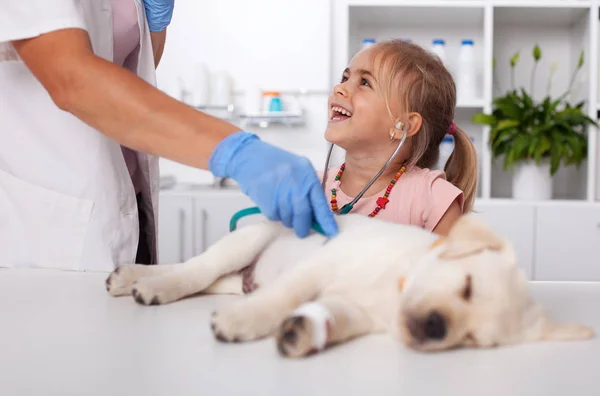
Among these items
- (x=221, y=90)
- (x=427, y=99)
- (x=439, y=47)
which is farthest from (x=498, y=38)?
(x=427, y=99)

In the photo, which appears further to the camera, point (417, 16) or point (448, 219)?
point (417, 16)

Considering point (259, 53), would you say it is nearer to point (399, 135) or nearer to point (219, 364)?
point (399, 135)

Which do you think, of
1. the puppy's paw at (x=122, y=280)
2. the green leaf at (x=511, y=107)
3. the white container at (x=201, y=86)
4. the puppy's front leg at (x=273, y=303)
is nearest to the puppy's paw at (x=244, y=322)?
the puppy's front leg at (x=273, y=303)

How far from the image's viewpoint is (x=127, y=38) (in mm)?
1252

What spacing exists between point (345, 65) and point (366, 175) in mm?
1449

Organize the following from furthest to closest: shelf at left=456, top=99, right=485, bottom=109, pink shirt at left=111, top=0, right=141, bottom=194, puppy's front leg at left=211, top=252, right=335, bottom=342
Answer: shelf at left=456, top=99, right=485, bottom=109 → pink shirt at left=111, top=0, right=141, bottom=194 → puppy's front leg at left=211, top=252, right=335, bottom=342

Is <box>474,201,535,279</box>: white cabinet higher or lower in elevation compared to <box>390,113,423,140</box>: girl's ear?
lower

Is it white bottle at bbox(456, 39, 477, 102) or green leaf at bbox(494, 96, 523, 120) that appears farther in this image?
white bottle at bbox(456, 39, 477, 102)

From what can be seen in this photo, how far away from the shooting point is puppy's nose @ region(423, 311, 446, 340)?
554mm

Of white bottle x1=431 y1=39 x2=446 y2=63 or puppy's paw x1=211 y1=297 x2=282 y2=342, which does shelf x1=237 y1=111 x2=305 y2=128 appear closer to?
white bottle x1=431 y1=39 x2=446 y2=63

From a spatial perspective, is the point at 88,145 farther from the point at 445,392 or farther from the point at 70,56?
the point at 445,392

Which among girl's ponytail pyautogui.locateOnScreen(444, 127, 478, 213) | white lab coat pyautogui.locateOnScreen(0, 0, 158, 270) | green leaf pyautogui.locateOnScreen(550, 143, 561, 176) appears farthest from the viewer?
green leaf pyautogui.locateOnScreen(550, 143, 561, 176)

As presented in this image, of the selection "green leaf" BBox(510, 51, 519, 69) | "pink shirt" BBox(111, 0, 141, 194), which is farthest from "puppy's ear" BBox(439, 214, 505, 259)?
"green leaf" BBox(510, 51, 519, 69)

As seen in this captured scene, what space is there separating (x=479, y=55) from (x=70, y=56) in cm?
251
